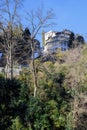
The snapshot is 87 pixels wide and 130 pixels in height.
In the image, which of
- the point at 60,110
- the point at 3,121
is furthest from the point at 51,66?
the point at 3,121

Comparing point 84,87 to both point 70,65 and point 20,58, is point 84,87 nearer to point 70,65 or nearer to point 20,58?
point 70,65

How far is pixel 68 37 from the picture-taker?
29406mm

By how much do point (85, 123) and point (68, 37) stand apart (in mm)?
14482

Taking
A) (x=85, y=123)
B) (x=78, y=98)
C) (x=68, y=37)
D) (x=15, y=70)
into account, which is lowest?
(x=85, y=123)

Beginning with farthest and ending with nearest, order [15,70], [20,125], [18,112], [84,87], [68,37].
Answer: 1. [68,37]
2. [15,70]
3. [84,87]
4. [18,112]
5. [20,125]

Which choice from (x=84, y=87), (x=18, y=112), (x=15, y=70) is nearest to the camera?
(x=18, y=112)

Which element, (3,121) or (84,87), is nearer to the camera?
(3,121)

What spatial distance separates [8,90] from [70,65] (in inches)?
183

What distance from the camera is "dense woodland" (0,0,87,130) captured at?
1495 centimetres

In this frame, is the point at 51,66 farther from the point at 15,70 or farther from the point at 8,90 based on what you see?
the point at 8,90

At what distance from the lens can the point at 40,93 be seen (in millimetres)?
16172

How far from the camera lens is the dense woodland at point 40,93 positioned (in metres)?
15.0

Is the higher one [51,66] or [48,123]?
[51,66]

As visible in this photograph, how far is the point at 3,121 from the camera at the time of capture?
1472cm
